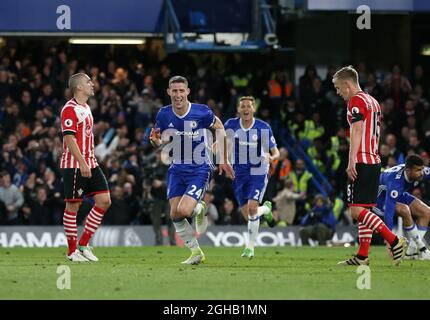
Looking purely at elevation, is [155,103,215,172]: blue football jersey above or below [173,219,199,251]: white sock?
above

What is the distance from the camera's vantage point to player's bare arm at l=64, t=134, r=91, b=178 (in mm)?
17109

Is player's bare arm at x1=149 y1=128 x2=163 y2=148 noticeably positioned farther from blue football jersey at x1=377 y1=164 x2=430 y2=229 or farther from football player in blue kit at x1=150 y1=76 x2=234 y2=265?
blue football jersey at x1=377 y1=164 x2=430 y2=229

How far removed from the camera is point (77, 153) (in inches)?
675

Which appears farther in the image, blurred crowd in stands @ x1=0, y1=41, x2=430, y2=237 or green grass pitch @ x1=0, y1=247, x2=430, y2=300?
blurred crowd in stands @ x1=0, y1=41, x2=430, y2=237

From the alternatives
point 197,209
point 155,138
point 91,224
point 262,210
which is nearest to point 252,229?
point 262,210

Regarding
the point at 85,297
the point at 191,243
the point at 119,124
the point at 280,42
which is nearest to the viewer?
the point at 85,297

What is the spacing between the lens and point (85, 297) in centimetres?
1226

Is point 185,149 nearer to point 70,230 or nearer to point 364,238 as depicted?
point 70,230

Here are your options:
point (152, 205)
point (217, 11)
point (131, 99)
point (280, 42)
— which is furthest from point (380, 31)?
point (152, 205)

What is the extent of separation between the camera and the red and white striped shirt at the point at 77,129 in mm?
17359

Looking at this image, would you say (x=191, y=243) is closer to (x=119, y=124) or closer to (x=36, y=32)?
(x=119, y=124)

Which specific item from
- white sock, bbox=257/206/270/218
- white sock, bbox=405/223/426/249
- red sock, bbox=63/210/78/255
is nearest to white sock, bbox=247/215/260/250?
white sock, bbox=257/206/270/218

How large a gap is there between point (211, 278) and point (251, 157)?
6.00 m

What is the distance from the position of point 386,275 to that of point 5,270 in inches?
194
